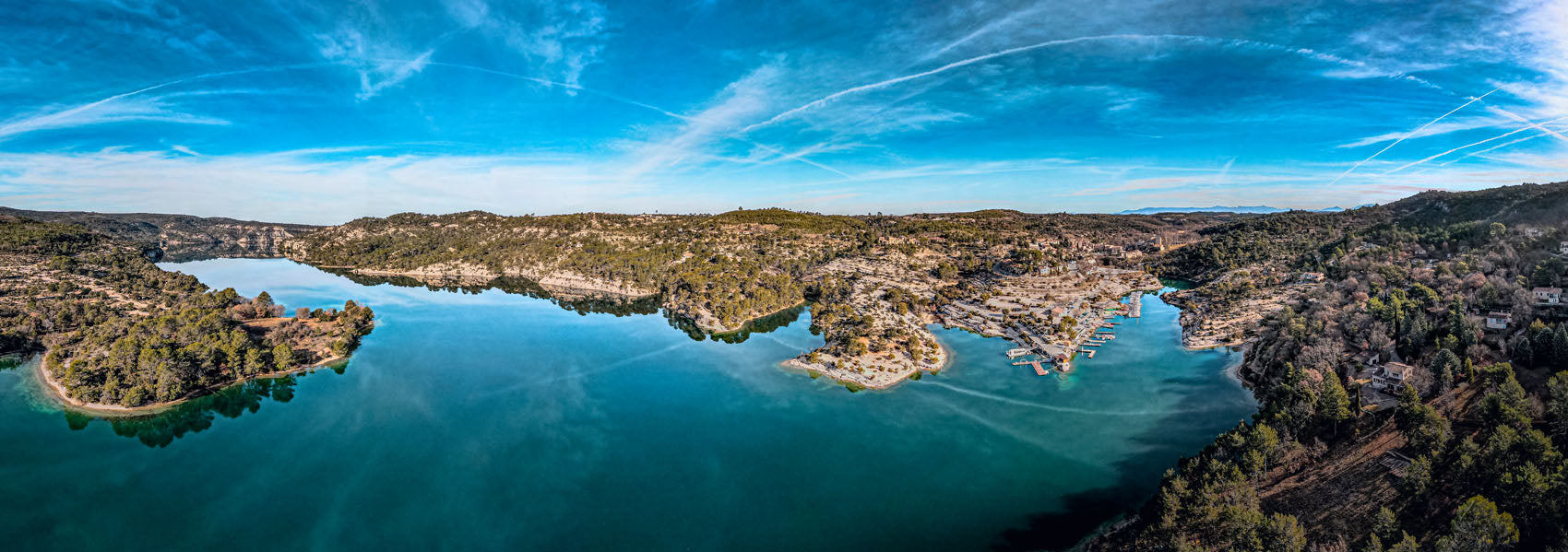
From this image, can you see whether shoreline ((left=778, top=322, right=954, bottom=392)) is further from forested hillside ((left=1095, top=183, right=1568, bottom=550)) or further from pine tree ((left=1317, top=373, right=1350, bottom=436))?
pine tree ((left=1317, top=373, right=1350, bottom=436))

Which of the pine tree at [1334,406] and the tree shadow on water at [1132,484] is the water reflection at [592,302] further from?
the pine tree at [1334,406]

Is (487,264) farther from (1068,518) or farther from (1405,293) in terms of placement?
(1405,293)

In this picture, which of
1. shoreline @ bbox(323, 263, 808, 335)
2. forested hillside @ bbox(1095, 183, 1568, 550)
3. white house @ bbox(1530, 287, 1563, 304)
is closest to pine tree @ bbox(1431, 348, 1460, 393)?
forested hillside @ bbox(1095, 183, 1568, 550)

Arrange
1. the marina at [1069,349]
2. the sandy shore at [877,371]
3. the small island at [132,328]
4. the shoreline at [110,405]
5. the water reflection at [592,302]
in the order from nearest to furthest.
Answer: the shoreline at [110,405], the small island at [132,328], the sandy shore at [877,371], the marina at [1069,349], the water reflection at [592,302]

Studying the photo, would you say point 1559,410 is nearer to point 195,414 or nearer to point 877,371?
point 877,371

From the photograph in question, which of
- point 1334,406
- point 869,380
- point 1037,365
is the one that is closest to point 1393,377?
point 1334,406

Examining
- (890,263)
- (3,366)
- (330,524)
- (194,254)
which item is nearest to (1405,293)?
(890,263)

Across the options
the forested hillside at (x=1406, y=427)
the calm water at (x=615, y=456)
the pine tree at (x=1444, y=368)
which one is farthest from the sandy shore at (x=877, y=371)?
the pine tree at (x=1444, y=368)
